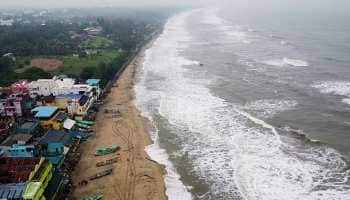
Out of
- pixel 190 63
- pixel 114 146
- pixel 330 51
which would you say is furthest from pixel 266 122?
pixel 330 51

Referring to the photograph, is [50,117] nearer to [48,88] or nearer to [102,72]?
[48,88]

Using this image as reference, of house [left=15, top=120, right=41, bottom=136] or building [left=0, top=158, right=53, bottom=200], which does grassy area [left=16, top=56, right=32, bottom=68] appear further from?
building [left=0, top=158, right=53, bottom=200]

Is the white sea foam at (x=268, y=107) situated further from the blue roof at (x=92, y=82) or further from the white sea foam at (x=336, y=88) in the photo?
the blue roof at (x=92, y=82)

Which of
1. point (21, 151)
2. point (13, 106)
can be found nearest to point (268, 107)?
point (21, 151)

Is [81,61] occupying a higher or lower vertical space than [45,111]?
lower

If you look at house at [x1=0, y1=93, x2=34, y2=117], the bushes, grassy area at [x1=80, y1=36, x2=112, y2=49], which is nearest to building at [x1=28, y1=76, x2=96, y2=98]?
house at [x1=0, y1=93, x2=34, y2=117]
